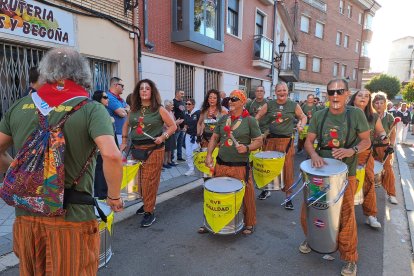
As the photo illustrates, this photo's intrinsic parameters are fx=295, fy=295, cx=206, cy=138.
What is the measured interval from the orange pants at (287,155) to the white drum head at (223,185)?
146 centimetres

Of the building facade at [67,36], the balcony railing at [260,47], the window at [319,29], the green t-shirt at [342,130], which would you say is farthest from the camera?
the window at [319,29]

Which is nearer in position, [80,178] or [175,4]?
[80,178]

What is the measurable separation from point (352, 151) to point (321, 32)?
27.0 m

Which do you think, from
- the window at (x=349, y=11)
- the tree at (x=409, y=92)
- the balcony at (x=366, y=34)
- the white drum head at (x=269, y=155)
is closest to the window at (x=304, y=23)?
the window at (x=349, y=11)

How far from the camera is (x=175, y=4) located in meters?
9.71

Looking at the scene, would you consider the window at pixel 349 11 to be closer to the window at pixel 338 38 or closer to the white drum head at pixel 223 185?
the window at pixel 338 38

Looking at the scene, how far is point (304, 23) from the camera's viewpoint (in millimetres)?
24453

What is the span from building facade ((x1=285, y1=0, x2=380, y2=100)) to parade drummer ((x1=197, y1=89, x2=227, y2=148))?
63.3 ft

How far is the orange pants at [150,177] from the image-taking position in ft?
12.5

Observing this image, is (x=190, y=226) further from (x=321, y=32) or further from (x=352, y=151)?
(x=321, y=32)

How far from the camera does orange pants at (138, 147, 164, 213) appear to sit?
3.80 meters

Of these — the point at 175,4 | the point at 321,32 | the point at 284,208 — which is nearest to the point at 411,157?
the point at 284,208

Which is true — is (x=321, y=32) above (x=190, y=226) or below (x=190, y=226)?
above

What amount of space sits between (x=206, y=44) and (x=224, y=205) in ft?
27.0
